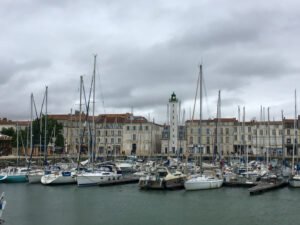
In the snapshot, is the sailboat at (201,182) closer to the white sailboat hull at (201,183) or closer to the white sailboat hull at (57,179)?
the white sailboat hull at (201,183)

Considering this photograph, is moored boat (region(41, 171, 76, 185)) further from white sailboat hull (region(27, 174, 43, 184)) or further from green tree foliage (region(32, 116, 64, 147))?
green tree foliage (region(32, 116, 64, 147))

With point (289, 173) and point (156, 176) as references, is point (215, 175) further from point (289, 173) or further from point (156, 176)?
point (289, 173)

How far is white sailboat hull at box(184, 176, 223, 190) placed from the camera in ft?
134

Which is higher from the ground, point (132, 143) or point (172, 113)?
point (172, 113)

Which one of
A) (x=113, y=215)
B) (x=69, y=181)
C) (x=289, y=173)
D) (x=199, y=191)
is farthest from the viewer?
(x=289, y=173)

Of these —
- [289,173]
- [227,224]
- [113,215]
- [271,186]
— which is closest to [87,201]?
[113,215]

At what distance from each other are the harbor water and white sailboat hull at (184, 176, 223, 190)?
779 millimetres

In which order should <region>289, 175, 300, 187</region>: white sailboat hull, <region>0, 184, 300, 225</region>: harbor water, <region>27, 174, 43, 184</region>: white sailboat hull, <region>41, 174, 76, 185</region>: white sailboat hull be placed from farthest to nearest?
<region>27, 174, 43, 184</region>: white sailboat hull, <region>41, 174, 76, 185</region>: white sailboat hull, <region>289, 175, 300, 187</region>: white sailboat hull, <region>0, 184, 300, 225</region>: harbor water

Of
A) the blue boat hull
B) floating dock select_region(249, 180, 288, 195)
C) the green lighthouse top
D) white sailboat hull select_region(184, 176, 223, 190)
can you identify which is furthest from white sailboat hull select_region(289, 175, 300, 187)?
the green lighthouse top

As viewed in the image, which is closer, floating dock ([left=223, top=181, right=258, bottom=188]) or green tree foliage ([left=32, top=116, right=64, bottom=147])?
floating dock ([left=223, top=181, right=258, bottom=188])

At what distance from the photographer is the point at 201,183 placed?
41.2 meters

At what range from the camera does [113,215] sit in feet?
97.5

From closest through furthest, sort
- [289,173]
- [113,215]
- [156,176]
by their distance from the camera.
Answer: [113,215] → [156,176] → [289,173]

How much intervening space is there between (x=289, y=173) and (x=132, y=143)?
66032 millimetres
